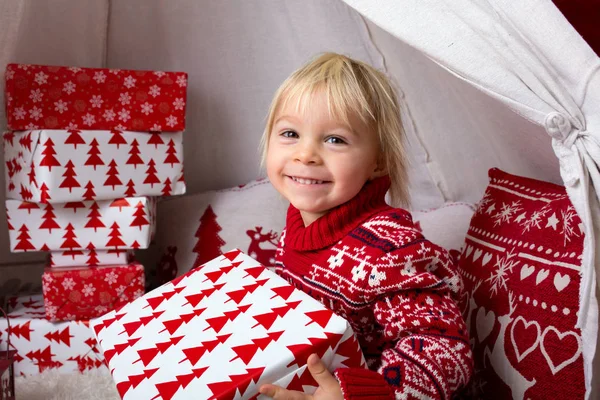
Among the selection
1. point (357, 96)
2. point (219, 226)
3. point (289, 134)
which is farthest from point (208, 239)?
point (357, 96)

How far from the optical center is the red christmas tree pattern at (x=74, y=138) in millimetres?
1329

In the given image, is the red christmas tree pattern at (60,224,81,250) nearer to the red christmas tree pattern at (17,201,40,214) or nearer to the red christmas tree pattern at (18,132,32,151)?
the red christmas tree pattern at (17,201,40,214)

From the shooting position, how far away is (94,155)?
135cm

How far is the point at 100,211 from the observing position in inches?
54.7

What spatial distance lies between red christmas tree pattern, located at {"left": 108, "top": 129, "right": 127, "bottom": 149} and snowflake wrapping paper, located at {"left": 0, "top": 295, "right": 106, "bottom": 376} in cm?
40

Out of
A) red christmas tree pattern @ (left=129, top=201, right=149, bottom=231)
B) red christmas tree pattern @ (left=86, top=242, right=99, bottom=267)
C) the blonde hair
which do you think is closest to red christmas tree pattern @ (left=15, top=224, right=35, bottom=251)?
red christmas tree pattern @ (left=86, top=242, right=99, bottom=267)

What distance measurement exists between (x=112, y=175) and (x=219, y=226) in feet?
1.03

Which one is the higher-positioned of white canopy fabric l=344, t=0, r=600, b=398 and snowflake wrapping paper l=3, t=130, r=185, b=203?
white canopy fabric l=344, t=0, r=600, b=398

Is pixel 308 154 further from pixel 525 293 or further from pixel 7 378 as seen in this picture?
A: pixel 7 378

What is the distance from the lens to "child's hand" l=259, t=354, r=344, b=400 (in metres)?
0.73

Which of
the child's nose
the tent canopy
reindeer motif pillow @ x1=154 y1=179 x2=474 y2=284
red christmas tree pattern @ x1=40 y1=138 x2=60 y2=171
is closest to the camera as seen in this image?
the tent canopy

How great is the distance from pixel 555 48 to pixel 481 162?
0.70 metres

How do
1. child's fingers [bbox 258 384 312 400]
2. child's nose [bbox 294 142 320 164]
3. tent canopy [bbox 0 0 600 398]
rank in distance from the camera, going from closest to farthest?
1. child's fingers [bbox 258 384 312 400]
2. tent canopy [bbox 0 0 600 398]
3. child's nose [bbox 294 142 320 164]

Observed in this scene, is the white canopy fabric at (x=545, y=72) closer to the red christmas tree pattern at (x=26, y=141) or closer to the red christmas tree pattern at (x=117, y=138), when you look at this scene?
the red christmas tree pattern at (x=117, y=138)
